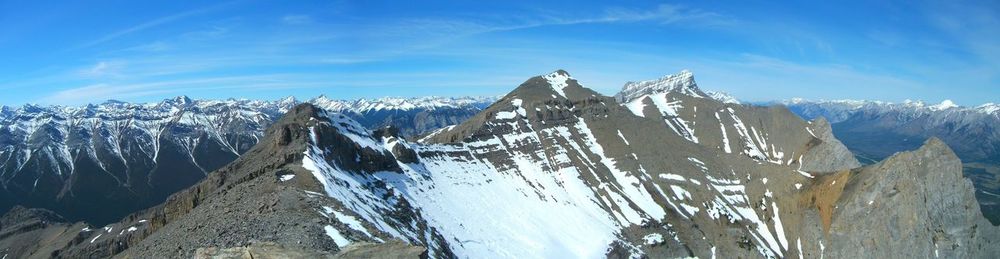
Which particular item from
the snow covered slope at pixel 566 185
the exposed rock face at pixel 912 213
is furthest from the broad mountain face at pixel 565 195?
the snow covered slope at pixel 566 185

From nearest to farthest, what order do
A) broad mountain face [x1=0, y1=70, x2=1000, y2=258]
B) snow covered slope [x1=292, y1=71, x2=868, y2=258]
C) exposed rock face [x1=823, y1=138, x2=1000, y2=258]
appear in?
broad mountain face [x1=0, y1=70, x2=1000, y2=258] → snow covered slope [x1=292, y1=71, x2=868, y2=258] → exposed rock face [x1=823, y1=138, x2=1000, y2=258]

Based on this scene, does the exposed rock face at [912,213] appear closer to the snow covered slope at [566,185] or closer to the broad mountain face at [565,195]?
the broad mountain face at [565,195]

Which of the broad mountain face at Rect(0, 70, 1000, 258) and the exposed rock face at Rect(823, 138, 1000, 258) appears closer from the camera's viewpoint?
the broad mountain face at Rect(0, 70, 1000, 258)

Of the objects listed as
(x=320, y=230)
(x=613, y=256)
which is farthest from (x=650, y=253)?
(x=320, y=230)

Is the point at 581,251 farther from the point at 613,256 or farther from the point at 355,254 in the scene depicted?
the point at 355,254

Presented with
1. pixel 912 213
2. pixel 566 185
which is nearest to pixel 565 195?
pixel 566 185

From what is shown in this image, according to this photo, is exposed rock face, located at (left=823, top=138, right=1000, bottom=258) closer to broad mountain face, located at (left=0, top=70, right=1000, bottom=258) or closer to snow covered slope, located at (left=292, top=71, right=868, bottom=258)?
broad mountain face, located at (left=0, top=70, right=1000, bottom=258)

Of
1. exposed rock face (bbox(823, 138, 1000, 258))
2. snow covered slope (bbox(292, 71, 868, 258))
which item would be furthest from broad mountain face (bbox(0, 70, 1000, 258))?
snow covered slope (bbox(292, 71, 868, 258))

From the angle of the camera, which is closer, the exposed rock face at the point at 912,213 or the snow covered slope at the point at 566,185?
the snow covered slope at the point at 566,185

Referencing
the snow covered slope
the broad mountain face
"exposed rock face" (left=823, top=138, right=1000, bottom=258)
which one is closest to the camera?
the broad mountain face
